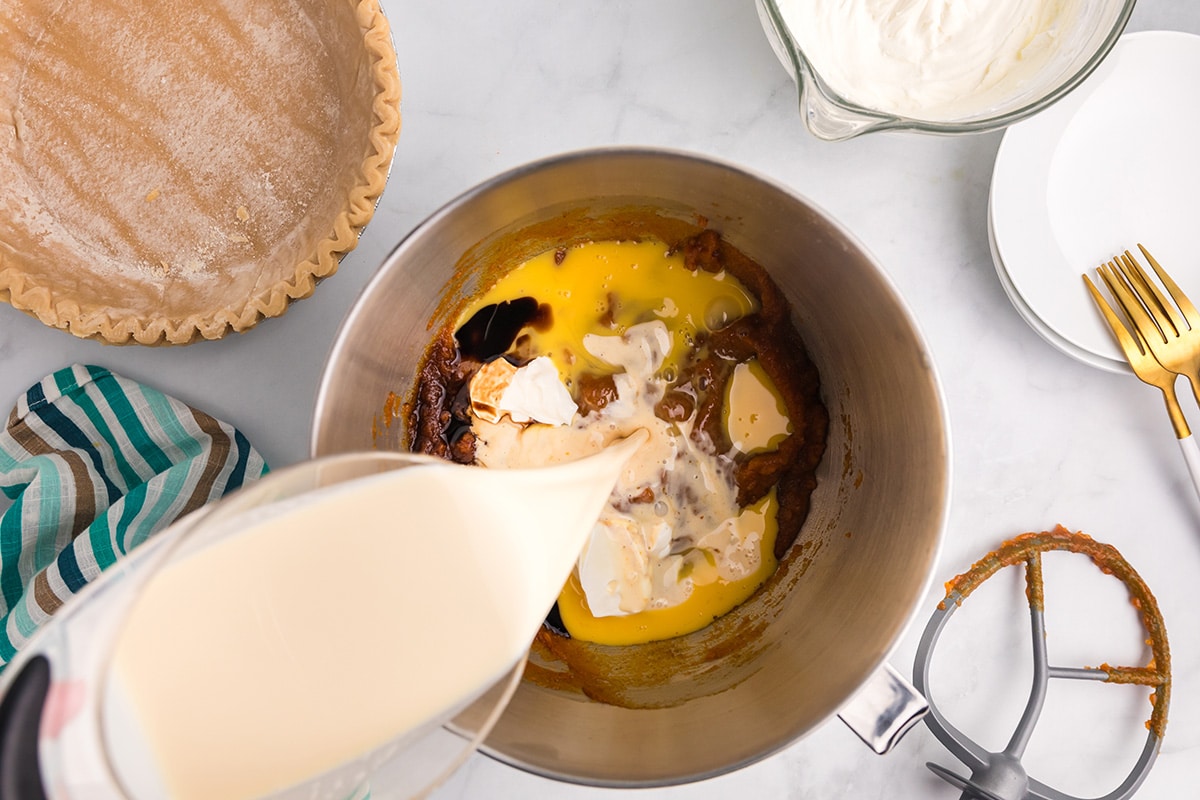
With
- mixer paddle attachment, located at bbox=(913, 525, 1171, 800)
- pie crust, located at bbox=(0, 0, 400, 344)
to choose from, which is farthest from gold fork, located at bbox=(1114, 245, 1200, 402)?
pie crust, located at bbox=(0, 0, 400, 344)

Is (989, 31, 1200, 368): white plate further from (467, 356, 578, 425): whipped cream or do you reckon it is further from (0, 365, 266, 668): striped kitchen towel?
(0, 365, 266, 668): striped kitchen towel

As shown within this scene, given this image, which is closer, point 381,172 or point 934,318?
point 381,172

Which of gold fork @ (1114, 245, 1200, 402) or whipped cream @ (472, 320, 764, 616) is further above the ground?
gold fork @ (1114, 245, 1200, 402)

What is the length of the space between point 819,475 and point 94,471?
1015mm

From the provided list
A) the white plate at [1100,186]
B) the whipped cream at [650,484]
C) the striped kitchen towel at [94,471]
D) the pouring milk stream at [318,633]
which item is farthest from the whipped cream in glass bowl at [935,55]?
the striped kitchen towel at [94,471]

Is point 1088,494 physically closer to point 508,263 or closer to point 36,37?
point 508,263

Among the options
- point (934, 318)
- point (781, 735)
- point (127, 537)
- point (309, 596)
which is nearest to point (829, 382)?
point (934, 318)

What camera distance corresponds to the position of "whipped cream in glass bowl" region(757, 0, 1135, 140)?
1.02 meters

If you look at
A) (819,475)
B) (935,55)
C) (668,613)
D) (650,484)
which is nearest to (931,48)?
(935,55)

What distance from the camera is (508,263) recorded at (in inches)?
44.1

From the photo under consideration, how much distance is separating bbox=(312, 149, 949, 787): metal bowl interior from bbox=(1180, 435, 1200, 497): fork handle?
0.51m

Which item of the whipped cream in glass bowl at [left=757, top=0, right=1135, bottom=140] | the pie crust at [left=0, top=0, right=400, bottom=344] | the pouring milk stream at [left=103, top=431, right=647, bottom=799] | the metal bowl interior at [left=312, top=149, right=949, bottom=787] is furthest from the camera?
the pie crust at [left=0, top=0, right=400, bottom=344]

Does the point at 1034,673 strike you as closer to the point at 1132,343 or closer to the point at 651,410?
the point at 1132,343

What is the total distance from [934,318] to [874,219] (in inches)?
6.6
